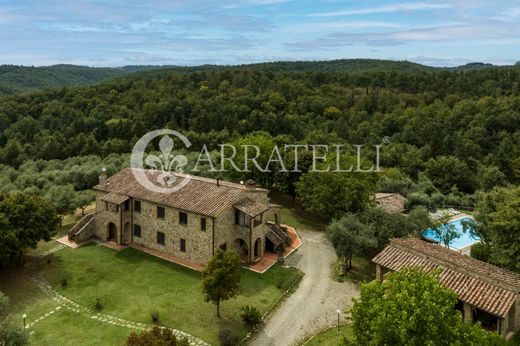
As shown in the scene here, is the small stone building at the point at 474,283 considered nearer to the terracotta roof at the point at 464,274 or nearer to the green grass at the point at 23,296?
the terracotta roof at the point at 464,274

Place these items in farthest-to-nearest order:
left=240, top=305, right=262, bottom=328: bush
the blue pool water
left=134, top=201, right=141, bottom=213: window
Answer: the blue pool water → left=134, top=201, right=141, bottom=213: window → left=240, top=305, right=262, bottom=328: bush

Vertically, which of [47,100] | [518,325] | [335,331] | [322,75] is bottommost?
[335,331]

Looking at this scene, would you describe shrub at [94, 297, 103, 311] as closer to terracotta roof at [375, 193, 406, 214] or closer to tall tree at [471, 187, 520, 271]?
tall tree at [471, 187, 520, 271]

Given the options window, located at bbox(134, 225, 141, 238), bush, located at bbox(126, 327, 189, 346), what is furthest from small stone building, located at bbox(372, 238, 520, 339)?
window, located at bbox(134, 225, 141, 238)

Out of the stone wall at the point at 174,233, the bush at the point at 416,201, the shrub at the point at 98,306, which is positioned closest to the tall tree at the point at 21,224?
the stone wall at the point at 174,233

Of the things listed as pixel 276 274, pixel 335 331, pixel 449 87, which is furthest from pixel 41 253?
pixel 449 87

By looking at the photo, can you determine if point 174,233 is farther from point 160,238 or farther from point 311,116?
point 311,116

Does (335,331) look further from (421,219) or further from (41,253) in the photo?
(41,253)
